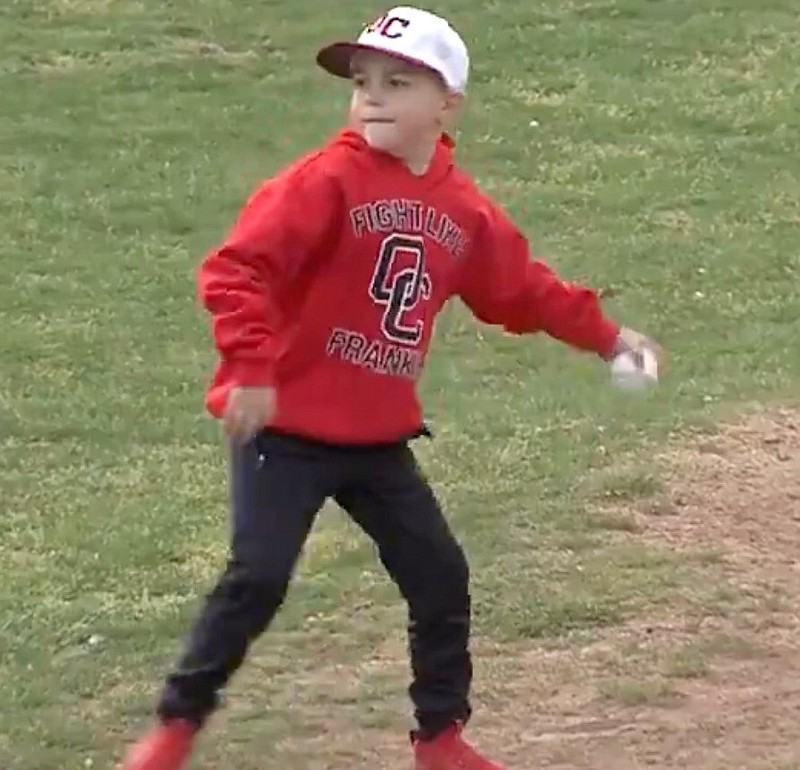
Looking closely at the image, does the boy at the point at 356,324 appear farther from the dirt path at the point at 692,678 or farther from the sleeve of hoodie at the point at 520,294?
the dirt path at the point at 692,678

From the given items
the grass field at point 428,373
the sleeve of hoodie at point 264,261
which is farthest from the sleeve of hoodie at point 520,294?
the grass field at point 428,373

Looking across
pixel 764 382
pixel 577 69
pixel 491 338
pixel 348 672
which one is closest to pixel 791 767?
pixel 348 672

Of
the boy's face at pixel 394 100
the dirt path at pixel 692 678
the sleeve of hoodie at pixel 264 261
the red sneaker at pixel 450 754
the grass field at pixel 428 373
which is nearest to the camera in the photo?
the sleeve of hoodie at pixel 264 261

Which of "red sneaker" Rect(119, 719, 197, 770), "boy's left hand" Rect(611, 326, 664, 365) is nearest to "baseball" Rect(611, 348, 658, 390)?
"boy's left hand" Rect(611, 326, 664, 365)

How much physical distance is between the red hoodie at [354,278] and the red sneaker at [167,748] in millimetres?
677

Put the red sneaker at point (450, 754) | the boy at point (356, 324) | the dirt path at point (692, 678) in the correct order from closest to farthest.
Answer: the boy at point (356, 324) < the red sneaker at point (450, 754) < the dirt path at point (692, 678)

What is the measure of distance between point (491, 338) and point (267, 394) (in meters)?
4.37

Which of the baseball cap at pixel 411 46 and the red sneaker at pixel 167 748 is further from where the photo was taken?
the red sneaker at pixel 167 748

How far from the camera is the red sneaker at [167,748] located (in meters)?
4.25

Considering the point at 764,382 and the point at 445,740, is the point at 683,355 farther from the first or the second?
the point at 445,740

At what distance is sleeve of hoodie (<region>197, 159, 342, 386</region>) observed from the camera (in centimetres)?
380

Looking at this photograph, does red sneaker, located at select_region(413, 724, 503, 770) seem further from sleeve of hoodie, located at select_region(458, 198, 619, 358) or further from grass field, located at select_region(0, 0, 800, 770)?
sleeve of hoodie, located at select_region(458, 198, 619, 358)

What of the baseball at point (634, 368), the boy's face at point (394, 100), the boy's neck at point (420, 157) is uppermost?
the boy's face at point (394, 100)

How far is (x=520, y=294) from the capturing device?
4.29 metres
